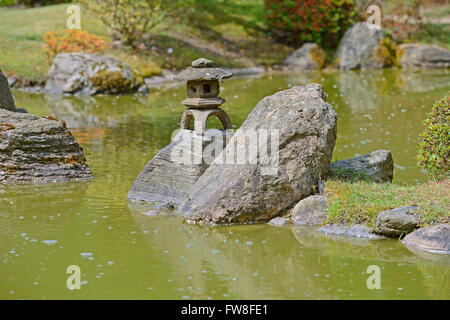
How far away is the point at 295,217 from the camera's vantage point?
9.39 meters

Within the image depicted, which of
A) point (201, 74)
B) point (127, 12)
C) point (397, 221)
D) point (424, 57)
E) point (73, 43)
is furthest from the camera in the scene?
point (424, 57)

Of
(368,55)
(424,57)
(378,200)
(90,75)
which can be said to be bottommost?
(378,200)

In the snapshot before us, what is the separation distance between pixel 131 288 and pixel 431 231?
364cm

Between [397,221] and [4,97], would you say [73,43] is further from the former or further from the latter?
[397,221]

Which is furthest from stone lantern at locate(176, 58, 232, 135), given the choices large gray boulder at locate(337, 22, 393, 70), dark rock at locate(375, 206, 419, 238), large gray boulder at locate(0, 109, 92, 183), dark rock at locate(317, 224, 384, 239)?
large gray boulder at locate(337, 22, 393, 70)

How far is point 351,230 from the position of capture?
29.2 ft

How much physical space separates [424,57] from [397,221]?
20.4 m

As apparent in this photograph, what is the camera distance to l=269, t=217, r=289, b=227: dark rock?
30.6ft

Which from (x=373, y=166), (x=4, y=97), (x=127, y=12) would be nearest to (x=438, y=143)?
(x=373, y=166)

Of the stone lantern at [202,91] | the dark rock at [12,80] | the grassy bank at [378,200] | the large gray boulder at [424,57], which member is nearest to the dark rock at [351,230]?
the grassy bank at [378,200]

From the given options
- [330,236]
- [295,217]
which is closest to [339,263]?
[330,236]

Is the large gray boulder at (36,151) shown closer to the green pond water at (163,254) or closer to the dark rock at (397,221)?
the green pond water at (163,254)

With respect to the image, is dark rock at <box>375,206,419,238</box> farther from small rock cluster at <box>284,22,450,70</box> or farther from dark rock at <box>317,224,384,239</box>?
small rock cluster at <box>284,22,450,70</box>
